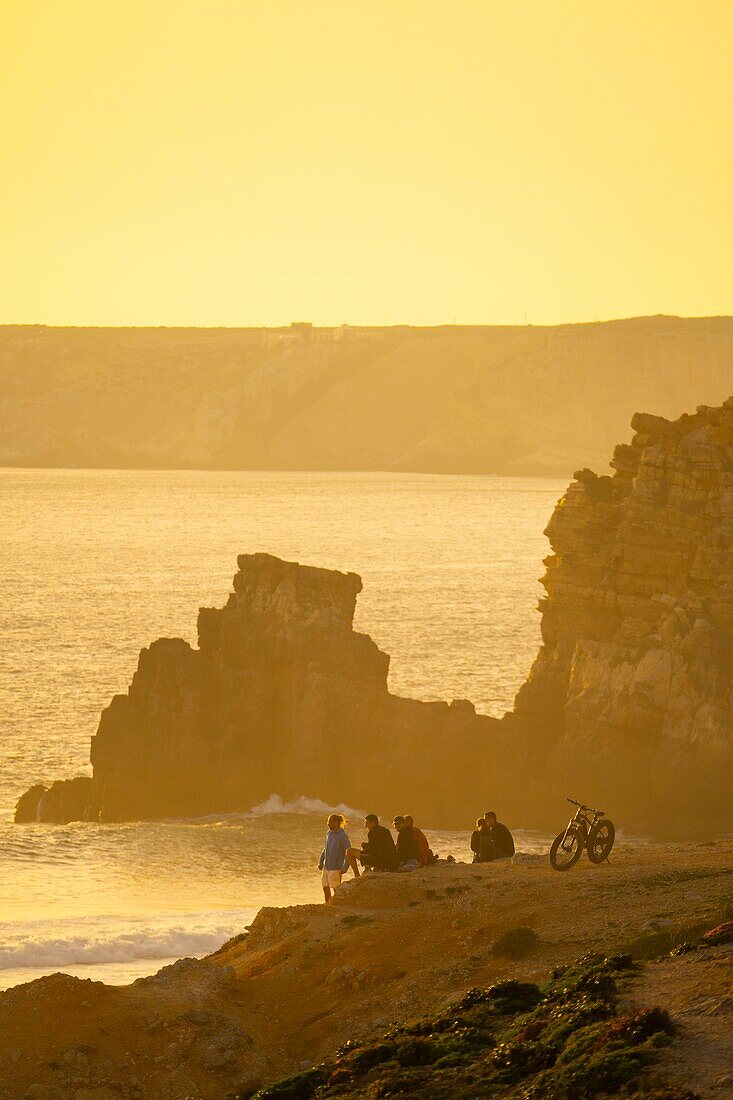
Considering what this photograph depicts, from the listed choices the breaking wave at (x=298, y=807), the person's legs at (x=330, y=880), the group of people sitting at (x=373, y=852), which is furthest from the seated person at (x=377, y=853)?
the breaking wave at (x=298, y=807)

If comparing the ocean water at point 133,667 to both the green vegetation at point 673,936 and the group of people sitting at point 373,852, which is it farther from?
the green vegetation at point 673,936

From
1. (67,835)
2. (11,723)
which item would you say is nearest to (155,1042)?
(67,835)

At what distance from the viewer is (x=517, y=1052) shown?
54.5 ft

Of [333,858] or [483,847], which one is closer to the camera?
[333,858]

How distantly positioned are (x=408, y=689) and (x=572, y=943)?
42497 mm

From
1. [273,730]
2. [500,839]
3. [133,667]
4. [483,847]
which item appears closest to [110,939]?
[483,847]

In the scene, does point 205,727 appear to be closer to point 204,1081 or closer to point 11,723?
point 11,723

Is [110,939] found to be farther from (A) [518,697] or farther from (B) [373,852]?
(A) [518,697]

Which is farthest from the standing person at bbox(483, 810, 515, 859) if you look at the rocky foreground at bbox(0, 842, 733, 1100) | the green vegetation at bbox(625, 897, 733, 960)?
the green vegetation at bbox(625, 897, 733, 960)

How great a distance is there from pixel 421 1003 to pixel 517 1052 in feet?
9.45

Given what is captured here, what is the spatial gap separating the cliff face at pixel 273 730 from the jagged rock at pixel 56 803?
422 millimetres

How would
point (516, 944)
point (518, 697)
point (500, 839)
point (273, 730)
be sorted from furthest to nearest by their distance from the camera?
point (273, 730), point (518, 697), point (500, 839), point (516, 944)

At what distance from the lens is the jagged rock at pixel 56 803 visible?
45.2 metres

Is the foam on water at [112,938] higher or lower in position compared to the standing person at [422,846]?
lower
